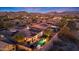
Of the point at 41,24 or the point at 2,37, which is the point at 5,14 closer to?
the point at 2,37

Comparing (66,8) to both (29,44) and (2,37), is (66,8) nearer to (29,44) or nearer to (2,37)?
(29,44)

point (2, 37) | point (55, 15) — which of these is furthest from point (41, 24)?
point (2, 37)

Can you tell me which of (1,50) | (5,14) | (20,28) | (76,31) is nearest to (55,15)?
(76,31)
